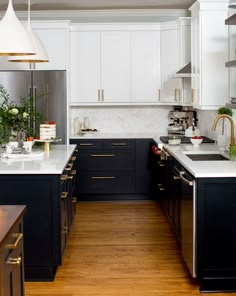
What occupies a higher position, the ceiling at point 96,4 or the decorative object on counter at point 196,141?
the ceiling at point 96,4

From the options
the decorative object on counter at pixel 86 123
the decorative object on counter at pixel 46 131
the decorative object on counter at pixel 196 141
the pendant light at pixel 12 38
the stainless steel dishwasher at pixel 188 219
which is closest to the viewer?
the pendant light at pixel 12 38

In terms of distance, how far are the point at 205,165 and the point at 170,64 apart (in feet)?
11.1

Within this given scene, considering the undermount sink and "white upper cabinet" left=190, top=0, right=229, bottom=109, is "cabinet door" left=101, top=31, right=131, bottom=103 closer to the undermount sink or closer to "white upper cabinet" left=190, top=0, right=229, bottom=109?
"white upper cabinet" left=190, top=0, right=229, bottom=109

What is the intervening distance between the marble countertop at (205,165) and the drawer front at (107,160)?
1.83 m

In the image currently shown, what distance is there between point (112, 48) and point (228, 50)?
2361 millimetres

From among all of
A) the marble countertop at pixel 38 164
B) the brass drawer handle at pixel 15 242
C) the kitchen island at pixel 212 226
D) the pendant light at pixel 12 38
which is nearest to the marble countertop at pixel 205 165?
the kitchen island at pixel 212 226

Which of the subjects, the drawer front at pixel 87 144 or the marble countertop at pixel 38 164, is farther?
the drawer front at pixel 87 144

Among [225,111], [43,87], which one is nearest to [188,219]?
[225,111]

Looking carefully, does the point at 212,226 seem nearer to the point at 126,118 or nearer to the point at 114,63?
the point at 114,63

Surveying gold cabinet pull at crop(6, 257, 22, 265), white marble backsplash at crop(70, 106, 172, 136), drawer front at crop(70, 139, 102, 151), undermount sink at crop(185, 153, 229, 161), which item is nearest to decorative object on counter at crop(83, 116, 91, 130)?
white marble backsplash at crop(70, 106, 172, 136)

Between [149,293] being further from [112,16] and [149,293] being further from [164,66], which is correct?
[112,16]

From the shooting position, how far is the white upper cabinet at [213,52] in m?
5.49

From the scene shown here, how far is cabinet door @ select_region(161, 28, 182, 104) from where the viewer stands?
7.21 metres

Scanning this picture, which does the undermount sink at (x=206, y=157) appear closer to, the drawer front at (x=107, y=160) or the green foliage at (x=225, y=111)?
the green foliage at (x=225, y=111)
